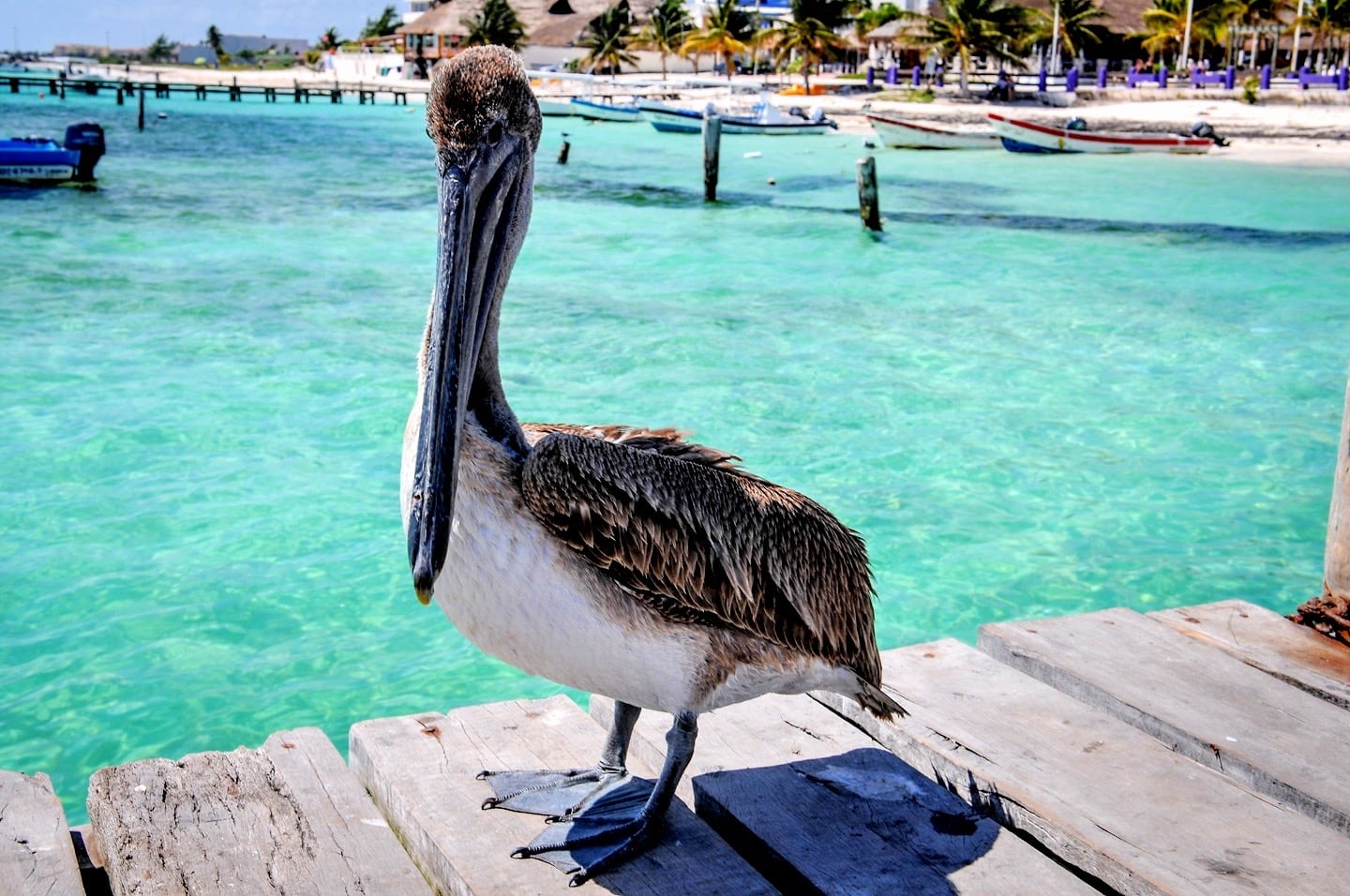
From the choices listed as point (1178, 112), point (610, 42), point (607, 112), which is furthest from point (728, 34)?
A: point (1178, 112)

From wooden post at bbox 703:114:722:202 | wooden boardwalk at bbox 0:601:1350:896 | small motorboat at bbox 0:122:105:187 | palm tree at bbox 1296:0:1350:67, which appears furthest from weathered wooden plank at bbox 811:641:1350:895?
palm tree at bbox 1296:0:1350:67

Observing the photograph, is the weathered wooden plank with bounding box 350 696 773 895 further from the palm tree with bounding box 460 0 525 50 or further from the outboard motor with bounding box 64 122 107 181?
the palm tree with bounding box 460 0 525 50

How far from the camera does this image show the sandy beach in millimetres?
33781

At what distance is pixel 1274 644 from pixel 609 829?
70.5 inches

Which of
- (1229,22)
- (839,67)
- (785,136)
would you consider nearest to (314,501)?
(785,136)

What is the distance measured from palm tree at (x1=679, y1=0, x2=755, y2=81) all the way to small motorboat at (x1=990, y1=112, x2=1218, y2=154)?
31636 millimetres

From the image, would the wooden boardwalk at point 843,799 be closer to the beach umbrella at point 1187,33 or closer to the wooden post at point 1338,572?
the wooden post at point 1338,572

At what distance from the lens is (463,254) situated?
1946mm

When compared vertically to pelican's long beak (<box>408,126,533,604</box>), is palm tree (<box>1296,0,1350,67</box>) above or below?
above

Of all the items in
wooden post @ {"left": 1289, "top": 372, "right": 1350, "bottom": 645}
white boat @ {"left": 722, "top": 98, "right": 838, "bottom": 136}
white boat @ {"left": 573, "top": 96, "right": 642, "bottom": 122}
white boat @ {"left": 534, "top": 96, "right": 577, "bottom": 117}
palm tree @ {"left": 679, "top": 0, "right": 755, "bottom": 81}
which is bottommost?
wooden post @ {"left": 1289, "top": 372, "right": 1350, "bottom": 645}

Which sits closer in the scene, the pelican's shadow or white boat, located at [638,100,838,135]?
the pelican's shadow

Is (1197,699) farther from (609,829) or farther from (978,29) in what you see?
(978,29)

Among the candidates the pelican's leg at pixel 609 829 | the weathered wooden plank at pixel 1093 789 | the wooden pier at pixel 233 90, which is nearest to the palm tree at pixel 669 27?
the wooden pier at pixel 233 90

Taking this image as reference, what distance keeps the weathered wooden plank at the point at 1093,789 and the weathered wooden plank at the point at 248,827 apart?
1029mm
